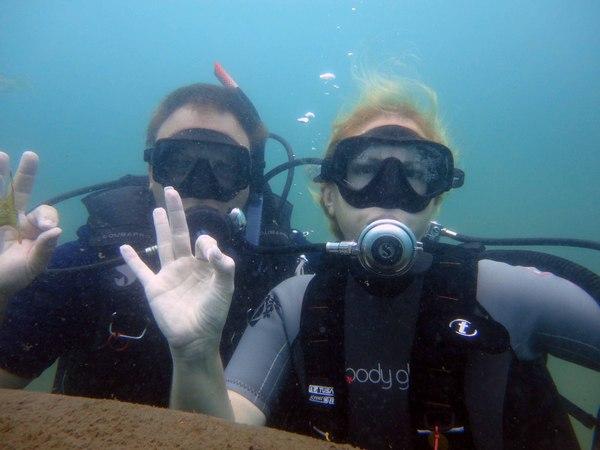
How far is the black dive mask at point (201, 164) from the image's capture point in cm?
350

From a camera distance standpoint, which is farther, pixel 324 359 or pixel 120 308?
pixel 120 308

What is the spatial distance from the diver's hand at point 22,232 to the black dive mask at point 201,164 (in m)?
1.03

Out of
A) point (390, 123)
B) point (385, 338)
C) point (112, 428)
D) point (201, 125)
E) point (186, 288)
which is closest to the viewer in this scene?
point (112, 428)

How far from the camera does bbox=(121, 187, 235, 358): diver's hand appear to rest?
202 centimetres

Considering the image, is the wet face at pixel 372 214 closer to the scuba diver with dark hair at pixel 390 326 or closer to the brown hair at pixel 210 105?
the scuba diver with dark hair at pixel 390 326

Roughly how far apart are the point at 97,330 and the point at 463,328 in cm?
274

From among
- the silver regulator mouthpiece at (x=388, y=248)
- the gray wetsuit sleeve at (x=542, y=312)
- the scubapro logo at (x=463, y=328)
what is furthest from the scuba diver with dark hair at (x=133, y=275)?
the gray wetsuit sleeve at (x=542, y=312)

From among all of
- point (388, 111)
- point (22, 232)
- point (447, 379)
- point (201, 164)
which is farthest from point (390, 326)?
point (22, 232)

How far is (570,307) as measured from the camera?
7.71 feet

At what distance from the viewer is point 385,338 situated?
2.74 meters

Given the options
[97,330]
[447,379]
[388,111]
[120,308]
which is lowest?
[97,330]

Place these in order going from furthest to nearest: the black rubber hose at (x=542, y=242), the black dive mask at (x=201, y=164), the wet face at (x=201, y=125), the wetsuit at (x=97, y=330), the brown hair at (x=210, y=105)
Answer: the brown hair at (x=210, y=105) < the wet face at (x=201, y=125) < the black dive mask at (x=201, y=164) < the wetsuit at (x=97, y=330) < the black rubber hose at (x=542, y=242)

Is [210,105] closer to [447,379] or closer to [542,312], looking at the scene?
[447,379]

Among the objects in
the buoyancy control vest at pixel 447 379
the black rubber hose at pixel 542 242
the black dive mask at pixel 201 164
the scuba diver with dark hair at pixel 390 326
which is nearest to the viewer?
the scuba diver with dark hair at pixel 390 326
